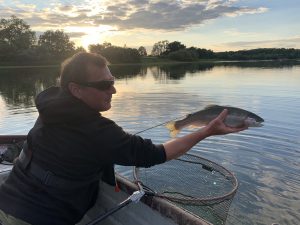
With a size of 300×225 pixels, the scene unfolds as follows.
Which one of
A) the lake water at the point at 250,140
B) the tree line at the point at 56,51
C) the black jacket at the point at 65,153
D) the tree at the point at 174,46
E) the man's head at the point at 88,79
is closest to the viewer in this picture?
the black jacket at the point at 65,153

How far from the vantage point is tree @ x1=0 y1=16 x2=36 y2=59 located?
106m

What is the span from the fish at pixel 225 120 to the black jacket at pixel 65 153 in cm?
91

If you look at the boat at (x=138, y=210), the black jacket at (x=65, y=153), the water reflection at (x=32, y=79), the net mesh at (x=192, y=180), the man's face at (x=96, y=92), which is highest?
the man's face at (x=96, y=92)

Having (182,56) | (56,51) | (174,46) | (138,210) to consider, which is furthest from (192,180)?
(174,46)

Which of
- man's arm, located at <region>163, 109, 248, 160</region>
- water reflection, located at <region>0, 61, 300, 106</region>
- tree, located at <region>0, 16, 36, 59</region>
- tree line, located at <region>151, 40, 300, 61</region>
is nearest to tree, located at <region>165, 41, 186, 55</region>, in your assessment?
tree line, located at <region>151, 40, 300, 61</region>

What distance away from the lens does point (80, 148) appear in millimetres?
3303

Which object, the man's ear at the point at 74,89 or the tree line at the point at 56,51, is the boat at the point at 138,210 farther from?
the tree line at the point at 56,51

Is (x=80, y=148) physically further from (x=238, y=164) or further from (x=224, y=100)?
(x=224, y=100)

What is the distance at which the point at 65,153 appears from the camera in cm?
330

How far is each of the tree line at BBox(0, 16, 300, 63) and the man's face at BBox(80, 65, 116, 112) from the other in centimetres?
7978

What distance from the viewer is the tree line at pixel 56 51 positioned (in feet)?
308

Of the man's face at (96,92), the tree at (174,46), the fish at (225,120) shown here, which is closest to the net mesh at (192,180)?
the fish at (225,120)

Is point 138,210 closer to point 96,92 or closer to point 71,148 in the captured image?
point 71,148

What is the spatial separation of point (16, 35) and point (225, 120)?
118 metres
